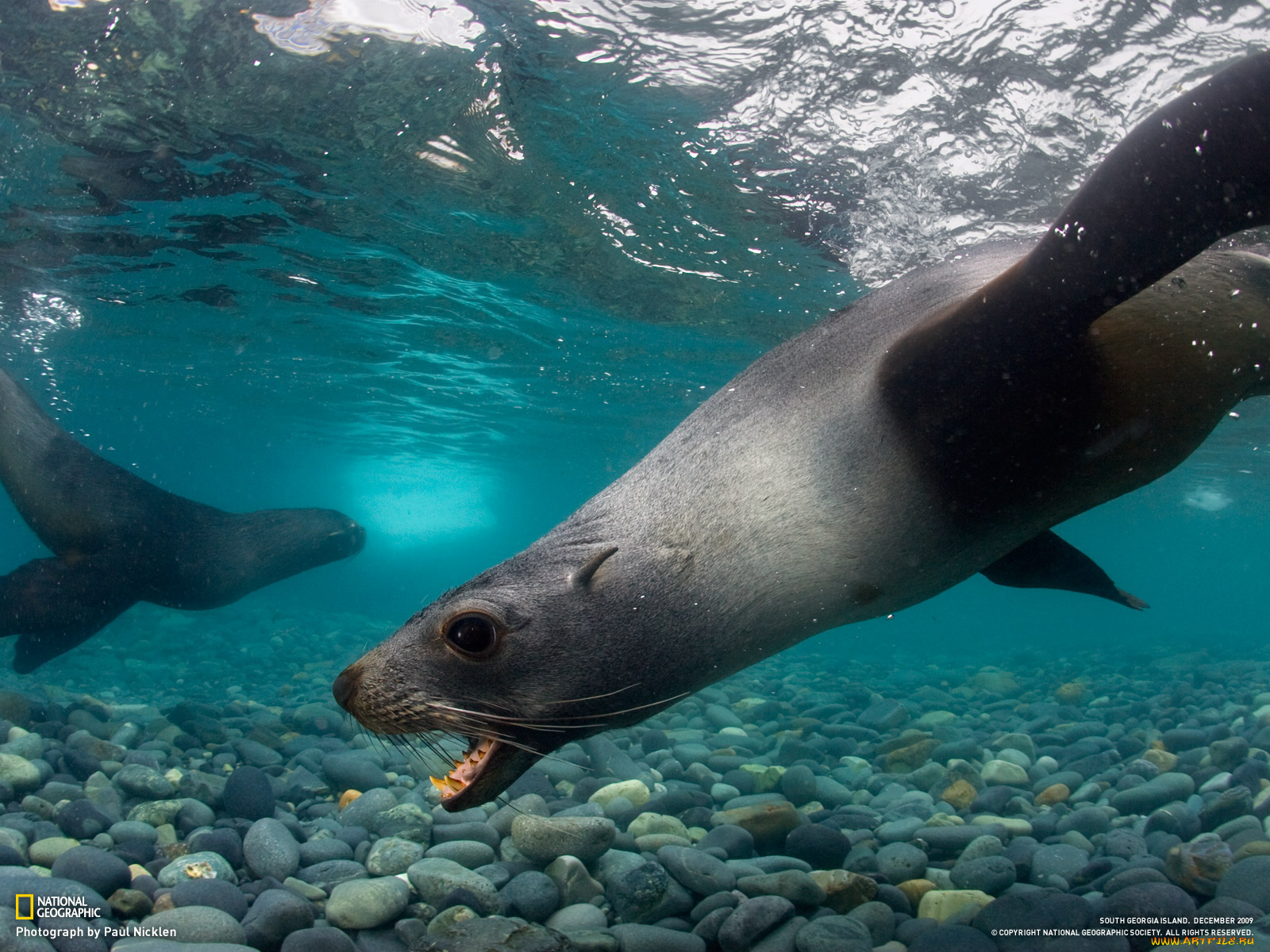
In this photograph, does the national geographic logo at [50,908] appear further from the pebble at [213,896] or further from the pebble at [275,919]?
the pebble at [275,919]

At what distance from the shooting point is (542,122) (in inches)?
311

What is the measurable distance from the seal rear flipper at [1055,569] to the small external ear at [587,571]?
206cm

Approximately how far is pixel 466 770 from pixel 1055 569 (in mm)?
2717

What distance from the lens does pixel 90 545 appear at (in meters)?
Answer: 8.02

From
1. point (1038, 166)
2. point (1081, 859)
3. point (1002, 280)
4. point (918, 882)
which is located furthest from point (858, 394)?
point (1038, 166)

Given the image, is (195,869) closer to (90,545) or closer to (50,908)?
(50,908)

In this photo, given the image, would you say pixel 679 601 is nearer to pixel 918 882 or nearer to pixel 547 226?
pixel 918 882

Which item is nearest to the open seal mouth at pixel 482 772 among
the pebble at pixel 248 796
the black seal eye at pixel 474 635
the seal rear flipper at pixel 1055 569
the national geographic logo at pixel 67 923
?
the black seal eye at pixel 474 635

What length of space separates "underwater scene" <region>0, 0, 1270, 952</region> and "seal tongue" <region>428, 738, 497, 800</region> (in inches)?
0.6

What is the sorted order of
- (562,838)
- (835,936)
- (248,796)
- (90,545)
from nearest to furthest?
(835,936) < (562,838) < (248,796) < (90,545)

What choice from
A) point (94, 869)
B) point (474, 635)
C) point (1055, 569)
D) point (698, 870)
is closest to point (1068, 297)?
point (1055, 569)

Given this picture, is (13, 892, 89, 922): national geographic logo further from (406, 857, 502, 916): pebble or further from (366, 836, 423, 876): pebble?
(406, 857, 502, 916): pebble

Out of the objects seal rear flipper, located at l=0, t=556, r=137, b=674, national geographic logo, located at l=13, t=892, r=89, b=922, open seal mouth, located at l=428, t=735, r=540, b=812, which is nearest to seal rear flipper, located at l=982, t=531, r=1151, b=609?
open seal mouth, located at l=428, t=735, r=540, b=812

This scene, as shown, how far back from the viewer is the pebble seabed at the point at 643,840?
2.99 m
